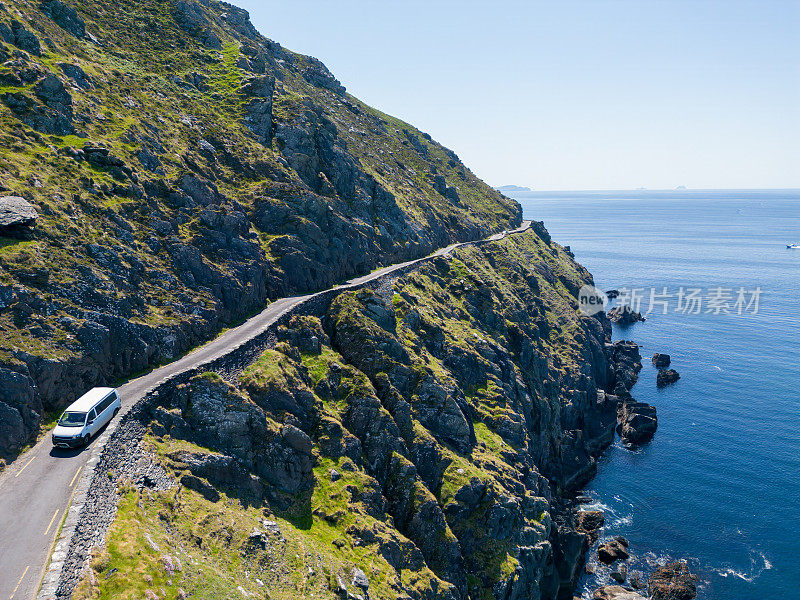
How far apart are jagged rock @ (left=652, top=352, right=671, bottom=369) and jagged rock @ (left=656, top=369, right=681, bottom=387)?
7.55 metres

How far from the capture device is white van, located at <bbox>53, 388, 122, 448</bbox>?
94.9 feet

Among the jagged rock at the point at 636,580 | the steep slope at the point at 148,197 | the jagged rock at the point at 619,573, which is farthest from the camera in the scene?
the jagged rock at the point at 619,573

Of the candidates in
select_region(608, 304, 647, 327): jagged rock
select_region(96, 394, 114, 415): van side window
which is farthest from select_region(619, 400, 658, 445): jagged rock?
select_region(96, 394, 114, 415): van side window

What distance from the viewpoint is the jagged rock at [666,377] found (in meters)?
111

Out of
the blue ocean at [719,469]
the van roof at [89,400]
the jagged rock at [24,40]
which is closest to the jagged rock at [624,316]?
the blue ocean at [719,469]

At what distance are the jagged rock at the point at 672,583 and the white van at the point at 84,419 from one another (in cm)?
6367

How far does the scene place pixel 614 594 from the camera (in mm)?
56281

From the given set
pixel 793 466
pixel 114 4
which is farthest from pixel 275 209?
pixel 793 466

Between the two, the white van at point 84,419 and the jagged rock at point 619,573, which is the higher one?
the white van at point 84,419

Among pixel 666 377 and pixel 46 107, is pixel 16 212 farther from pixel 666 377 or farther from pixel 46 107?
pixel 666 377

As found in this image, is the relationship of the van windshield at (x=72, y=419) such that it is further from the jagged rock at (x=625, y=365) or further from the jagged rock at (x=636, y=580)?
the jagged rock at (x=625, y=365)

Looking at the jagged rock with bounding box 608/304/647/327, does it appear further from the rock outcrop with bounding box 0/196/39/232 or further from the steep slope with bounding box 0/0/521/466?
the rock outcrop with bounding box 0/196/39/232

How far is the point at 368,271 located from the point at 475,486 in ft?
126

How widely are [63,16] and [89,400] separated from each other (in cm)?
6637
